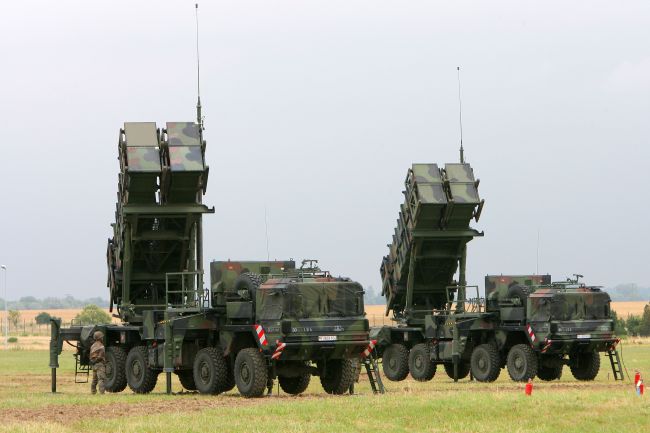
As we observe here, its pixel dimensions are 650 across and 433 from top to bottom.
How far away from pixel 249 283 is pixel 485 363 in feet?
27.2

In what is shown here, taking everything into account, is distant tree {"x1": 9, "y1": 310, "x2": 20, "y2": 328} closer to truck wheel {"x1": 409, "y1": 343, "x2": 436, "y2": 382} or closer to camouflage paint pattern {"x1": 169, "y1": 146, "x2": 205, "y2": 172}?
truck wheel {"x1": 409, "y1": 343, "x2": 436, "y2": 382}

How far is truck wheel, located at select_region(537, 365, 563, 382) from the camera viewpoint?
3173 centimetres

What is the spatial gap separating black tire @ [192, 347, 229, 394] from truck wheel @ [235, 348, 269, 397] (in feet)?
2.48

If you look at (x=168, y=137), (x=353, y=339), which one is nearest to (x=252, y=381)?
(x=353, y=339)

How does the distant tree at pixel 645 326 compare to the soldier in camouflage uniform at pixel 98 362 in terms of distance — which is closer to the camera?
the soldier in camouflage uniform at pixel 98 362

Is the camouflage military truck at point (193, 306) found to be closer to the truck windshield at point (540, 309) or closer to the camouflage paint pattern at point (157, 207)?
the camouflage paint pattern at point (157, 207)

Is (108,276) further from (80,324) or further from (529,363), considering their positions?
(529,363)

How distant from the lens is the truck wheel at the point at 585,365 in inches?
1240

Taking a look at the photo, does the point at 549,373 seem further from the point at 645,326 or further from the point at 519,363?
the point at 645,326

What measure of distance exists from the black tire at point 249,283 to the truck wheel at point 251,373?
3.73 feet

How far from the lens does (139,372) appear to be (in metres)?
28.6

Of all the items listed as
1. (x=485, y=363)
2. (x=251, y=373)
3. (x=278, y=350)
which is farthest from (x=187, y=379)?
(x=485, y=363)

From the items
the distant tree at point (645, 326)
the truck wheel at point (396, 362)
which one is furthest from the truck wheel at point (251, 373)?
the distant tree at point (645, 326)

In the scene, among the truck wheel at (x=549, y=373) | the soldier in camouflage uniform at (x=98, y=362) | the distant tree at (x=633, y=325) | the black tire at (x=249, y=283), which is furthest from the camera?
the distant tree at (x=633, y=325)
